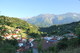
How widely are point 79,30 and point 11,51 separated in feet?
16.5

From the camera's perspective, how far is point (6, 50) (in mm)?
5918

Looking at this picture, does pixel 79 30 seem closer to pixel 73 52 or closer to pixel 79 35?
pixel 79 35

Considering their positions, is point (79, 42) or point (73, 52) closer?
point (73, 52)

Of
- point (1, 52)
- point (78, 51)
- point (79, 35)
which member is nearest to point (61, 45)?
point (79, 35)

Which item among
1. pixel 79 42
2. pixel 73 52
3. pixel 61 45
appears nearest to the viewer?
pixel 73 52

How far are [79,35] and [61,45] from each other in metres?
1.19

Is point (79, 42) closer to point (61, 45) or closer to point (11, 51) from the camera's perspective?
point (61, 45)

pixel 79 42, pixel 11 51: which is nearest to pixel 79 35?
pixel 79 42

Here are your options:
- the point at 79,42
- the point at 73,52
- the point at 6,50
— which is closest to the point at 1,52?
the point at 6,50

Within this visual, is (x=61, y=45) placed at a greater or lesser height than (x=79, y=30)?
lesser

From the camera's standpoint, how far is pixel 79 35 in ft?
31.0

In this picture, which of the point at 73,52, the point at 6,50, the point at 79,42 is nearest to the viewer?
the point at 73,52

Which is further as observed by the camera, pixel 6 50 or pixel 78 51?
pixel 6 50

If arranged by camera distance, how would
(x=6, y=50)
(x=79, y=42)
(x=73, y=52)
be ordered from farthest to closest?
(x=79, y=42)
(x=6, y=50)
(x=73, y=52)
